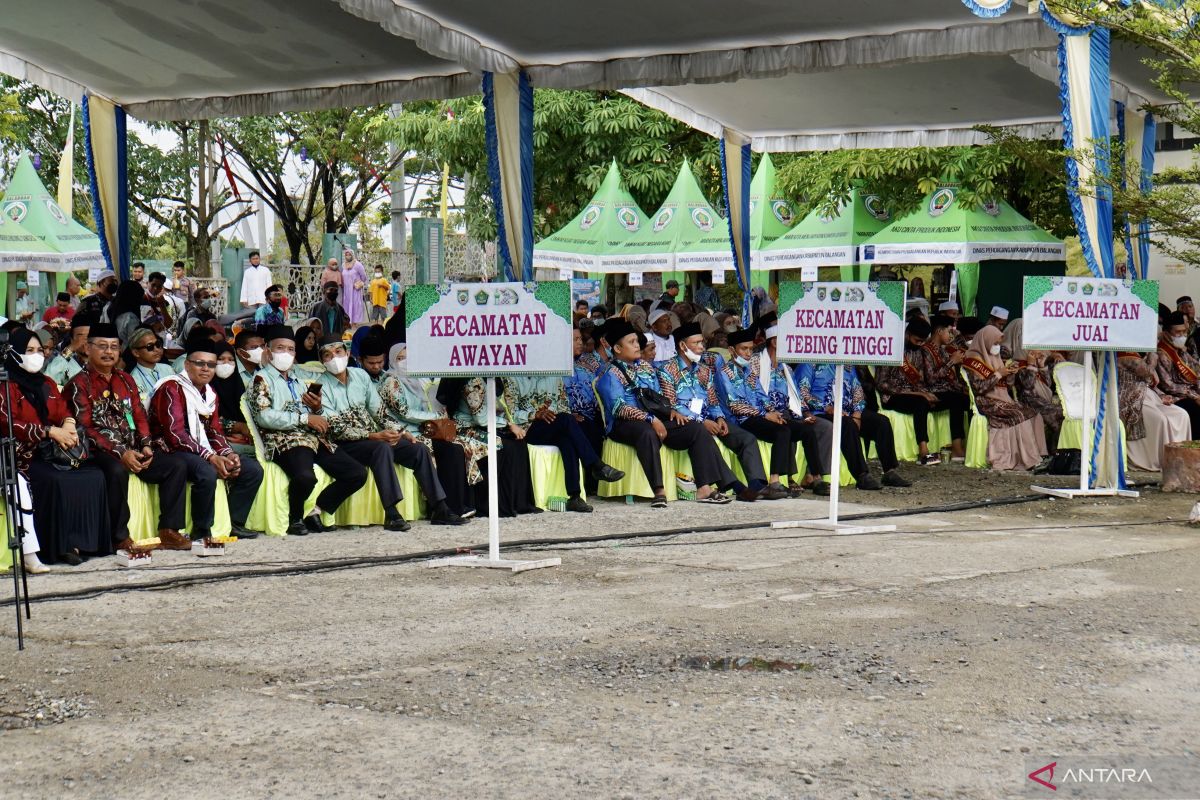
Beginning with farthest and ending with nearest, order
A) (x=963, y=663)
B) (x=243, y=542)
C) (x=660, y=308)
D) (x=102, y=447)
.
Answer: (x=660, y=308)
(x=243, y=542)
(x=102, y=447)
(x=963, y=663)

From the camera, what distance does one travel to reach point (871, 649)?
20.1 ft

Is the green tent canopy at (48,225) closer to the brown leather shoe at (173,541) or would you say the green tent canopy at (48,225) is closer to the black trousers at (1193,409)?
the brown leather shoe at (173,541)

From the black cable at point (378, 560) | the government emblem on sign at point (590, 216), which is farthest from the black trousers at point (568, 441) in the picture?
the government emblem on sign at point (590, 216)

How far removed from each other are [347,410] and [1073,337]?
18.4ft

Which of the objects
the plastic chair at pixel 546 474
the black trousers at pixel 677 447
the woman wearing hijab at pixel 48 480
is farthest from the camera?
the black trousers at pixel 677 447

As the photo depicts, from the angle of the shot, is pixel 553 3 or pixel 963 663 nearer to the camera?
pixel 963 663

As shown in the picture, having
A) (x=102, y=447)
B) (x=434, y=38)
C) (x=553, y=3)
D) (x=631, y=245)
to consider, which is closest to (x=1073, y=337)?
(x=553, y=3)

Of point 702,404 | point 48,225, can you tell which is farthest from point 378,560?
point 48,225

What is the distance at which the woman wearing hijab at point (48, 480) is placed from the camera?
8.05 m

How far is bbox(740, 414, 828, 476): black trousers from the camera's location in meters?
11.6

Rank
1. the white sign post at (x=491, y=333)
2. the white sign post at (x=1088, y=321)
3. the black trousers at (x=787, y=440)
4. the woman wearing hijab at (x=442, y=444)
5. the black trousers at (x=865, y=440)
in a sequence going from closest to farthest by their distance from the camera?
the white sign post at (x=491, y=333)
the woman wearing hijab at (x=442, y=444)
the white sign post at (x=1088, y=321)
the black trousers at (x=787, y=440)
the black trousers at (x=865, y=440)

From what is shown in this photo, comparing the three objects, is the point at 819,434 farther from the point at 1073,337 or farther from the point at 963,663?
the point at 963,663

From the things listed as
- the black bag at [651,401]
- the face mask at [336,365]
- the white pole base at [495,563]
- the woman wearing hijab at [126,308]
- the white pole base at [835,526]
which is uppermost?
the woman wearing hijab at [126,308]

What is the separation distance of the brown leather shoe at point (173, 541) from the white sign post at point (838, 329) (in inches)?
153
